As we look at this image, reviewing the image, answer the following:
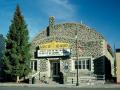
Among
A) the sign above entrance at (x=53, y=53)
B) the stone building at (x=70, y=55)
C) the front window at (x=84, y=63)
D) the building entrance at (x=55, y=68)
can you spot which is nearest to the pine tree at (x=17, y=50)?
the stone building at (x=70, y=55)

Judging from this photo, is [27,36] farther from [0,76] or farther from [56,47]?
[0,76]

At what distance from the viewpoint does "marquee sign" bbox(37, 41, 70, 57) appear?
134ft

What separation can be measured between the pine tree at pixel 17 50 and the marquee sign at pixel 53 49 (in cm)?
236

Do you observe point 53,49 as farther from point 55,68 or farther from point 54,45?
point 55,68

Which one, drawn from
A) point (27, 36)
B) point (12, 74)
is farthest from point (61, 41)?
point (12, 74)

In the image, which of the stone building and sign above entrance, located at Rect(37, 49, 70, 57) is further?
sign above entrance, located at Rect(37, 49, 70, 57)

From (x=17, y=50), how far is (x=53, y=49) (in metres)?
4.84

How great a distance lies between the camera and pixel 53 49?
4122 cm

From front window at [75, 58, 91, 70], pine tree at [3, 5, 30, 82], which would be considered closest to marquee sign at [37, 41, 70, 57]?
front window at [75, 58, 91, 70]

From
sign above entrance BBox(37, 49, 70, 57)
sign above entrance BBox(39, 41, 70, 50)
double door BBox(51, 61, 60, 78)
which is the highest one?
sign above entrance BBox(39, 41, 70, 50)

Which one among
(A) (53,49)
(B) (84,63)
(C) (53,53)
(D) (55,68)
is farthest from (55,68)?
(B) (84,63)

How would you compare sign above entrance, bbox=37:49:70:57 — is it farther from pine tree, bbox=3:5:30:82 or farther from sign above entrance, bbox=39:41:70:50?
pine tree, bbox=3:5:30:82

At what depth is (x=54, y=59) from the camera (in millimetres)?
41156

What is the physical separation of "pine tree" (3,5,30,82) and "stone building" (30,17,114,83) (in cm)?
210
